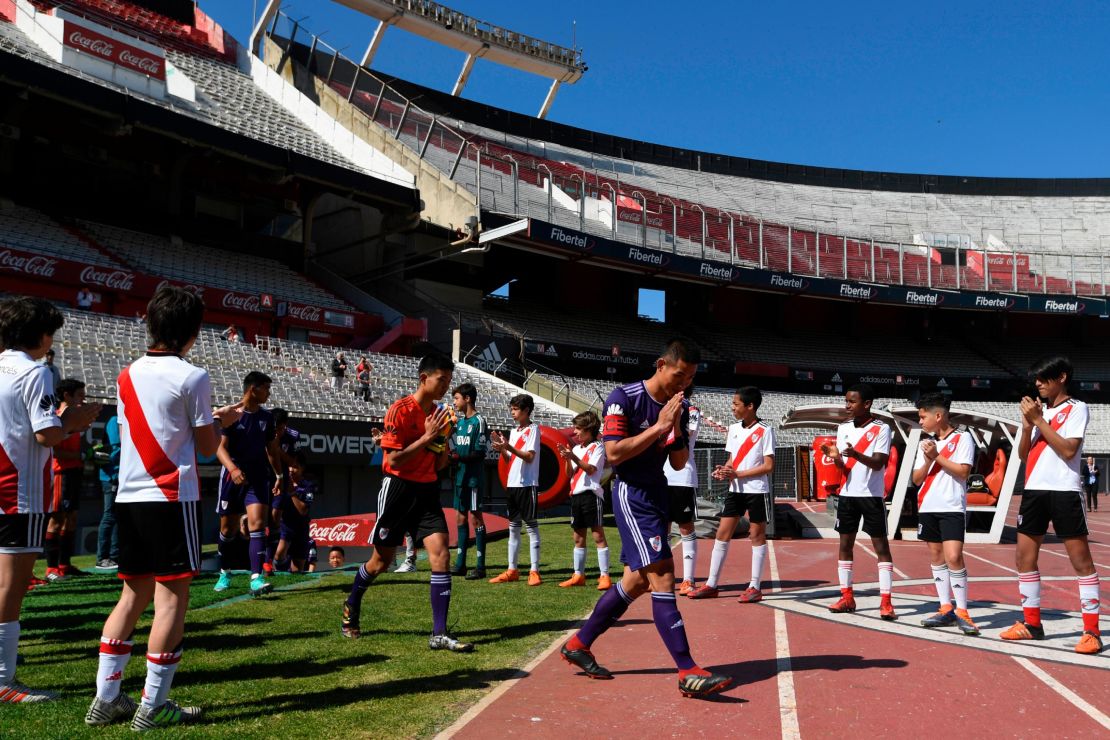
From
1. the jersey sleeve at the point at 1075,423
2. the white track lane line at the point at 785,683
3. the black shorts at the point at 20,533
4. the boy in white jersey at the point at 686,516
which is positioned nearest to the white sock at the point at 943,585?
the white track lane line at the point at 785,683

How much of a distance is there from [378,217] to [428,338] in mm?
7818

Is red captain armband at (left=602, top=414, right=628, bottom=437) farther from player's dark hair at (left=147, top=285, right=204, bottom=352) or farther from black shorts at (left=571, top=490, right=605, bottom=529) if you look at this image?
black shorts at (left=571, top=490, right=605, bottom=529)

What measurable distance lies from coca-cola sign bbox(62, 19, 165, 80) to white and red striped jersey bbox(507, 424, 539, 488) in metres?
28.0

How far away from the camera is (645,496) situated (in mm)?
5160

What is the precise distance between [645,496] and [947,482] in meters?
3.52

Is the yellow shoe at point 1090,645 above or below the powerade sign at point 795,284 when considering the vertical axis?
below

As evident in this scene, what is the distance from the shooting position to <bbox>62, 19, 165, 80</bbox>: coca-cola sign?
2930cm

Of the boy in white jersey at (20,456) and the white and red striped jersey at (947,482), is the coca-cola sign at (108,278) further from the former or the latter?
the white and red striped jersey at (947,482)

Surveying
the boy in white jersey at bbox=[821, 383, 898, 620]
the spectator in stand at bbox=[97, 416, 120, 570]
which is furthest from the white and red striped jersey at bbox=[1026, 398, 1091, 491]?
the spectator in stand at bbox=[97, 416, 120, 570]

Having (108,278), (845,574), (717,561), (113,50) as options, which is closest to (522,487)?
(717,561)

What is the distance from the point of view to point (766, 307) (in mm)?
47656

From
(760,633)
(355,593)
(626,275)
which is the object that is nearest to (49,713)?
(355,593)

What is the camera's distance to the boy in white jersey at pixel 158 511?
13.0ft

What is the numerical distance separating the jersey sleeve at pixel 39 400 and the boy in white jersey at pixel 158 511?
68 cm
